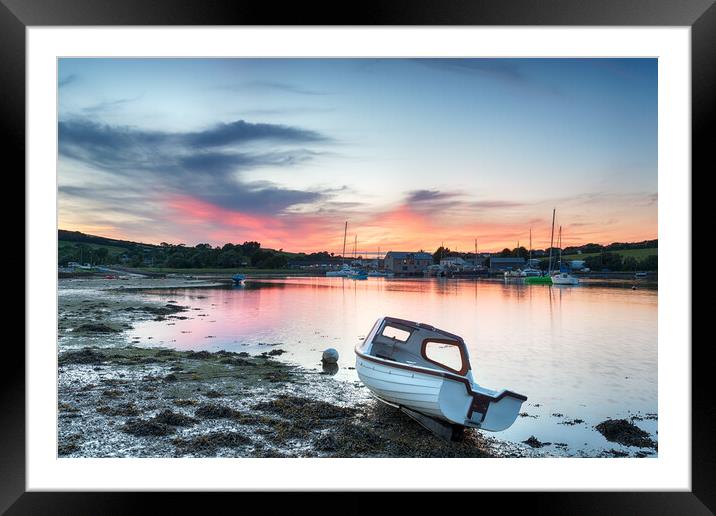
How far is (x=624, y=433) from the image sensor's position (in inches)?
215

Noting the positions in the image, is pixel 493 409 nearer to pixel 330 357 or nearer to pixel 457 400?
pixel 457 400

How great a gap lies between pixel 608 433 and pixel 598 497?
2.95m

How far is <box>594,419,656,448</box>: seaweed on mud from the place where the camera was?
5.24m

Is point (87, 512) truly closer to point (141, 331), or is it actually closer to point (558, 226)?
point (141, 331)

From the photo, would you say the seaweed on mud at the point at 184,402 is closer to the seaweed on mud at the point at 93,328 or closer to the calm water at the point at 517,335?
the calm water at the point at 517,335

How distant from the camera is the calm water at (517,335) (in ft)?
23.1

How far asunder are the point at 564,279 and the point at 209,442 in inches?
828

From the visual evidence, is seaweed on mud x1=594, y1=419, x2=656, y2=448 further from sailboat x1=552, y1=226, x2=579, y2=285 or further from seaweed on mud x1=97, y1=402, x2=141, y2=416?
sailboat x1=552, y1=226, x2=579, y2=285

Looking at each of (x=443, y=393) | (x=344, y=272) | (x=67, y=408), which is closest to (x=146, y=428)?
(x=67, y=408)

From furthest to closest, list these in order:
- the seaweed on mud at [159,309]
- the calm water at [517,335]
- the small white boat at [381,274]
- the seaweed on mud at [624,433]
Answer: the small white boat at [381,274] → the seaweed on mud at [159,309] → the calm water at [517,335] → the seaweed on mud at [624,433]

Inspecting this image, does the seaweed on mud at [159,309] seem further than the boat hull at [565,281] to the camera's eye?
No

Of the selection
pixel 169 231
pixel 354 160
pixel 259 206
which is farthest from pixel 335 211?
pixel 169 231

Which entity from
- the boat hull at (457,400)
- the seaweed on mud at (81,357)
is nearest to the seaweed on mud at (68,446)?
the seaweed on mud at (81,357)

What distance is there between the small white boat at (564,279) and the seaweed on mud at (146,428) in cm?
2064
